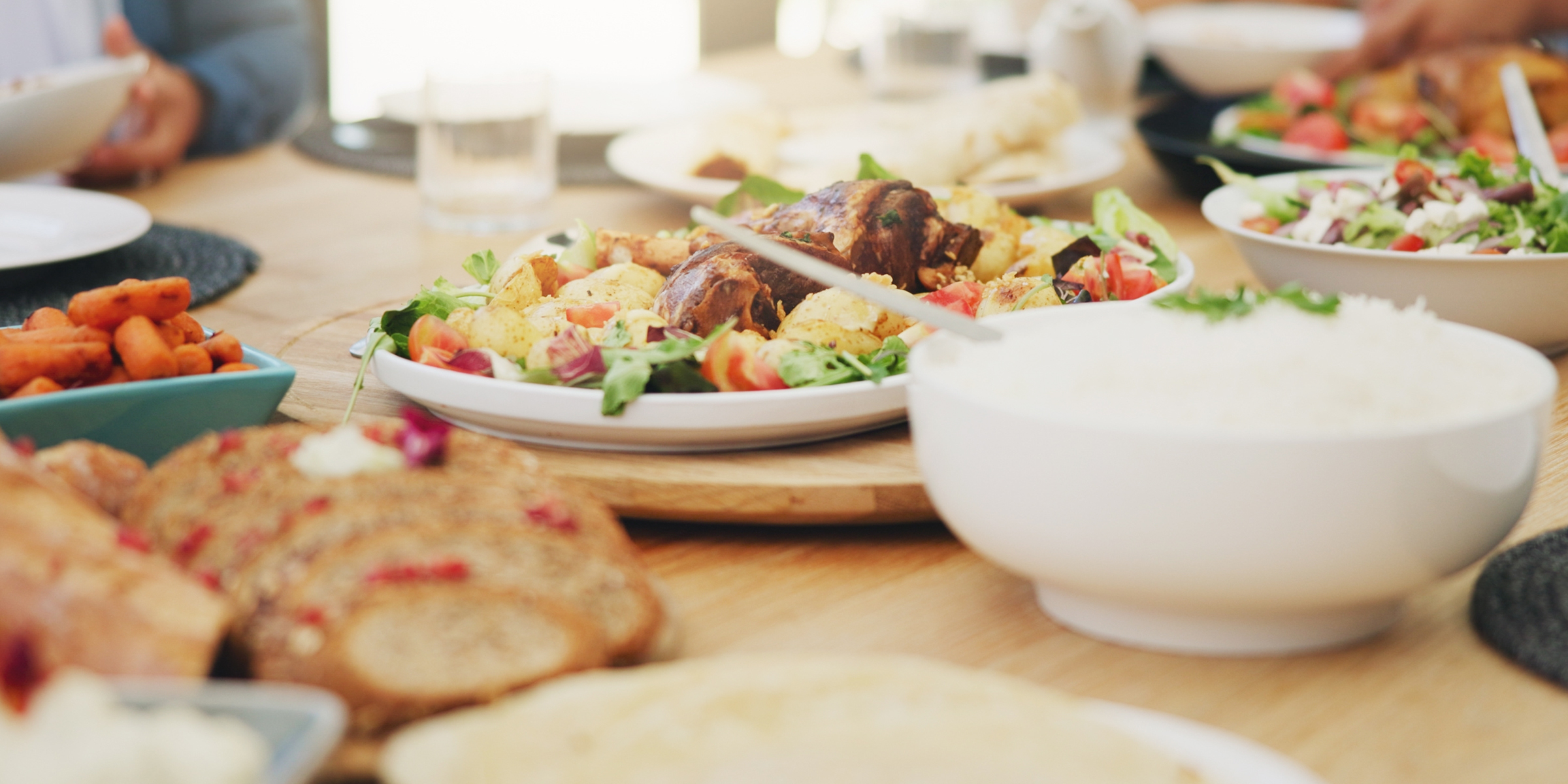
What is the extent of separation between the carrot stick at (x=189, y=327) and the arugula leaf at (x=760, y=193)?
1.11 meters

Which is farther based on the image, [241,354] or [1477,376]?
[241,354]

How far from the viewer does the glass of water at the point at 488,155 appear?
299cm

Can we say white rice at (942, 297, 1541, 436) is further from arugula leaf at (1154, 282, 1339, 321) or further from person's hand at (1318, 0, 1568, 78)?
person's hand at (1318, 0, 1568, 78)

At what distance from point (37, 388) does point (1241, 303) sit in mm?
1198

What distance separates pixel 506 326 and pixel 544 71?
4.97 ft

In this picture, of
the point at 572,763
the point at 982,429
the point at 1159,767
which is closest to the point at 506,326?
the point at 982,429

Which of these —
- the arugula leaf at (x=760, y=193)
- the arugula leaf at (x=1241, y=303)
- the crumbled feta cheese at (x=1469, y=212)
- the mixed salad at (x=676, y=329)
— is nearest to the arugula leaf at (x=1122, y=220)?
the mixed salad at (x=676, y=329)

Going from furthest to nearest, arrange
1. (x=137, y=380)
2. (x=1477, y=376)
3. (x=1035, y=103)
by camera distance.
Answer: (x=1035, y=103)
(x=137, y=380)
(x=1477, y=376)

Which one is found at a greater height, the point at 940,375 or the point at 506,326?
the point at 940,375

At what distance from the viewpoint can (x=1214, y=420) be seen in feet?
3.61

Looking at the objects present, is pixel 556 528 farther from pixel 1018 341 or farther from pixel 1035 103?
pixel 1035 103

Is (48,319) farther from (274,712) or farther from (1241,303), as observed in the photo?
(1241,303)

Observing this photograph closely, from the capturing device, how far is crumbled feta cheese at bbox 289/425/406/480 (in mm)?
1158

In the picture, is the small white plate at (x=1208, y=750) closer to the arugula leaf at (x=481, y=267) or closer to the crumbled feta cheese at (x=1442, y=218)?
the arugula leaf at (x=481, y=267)
